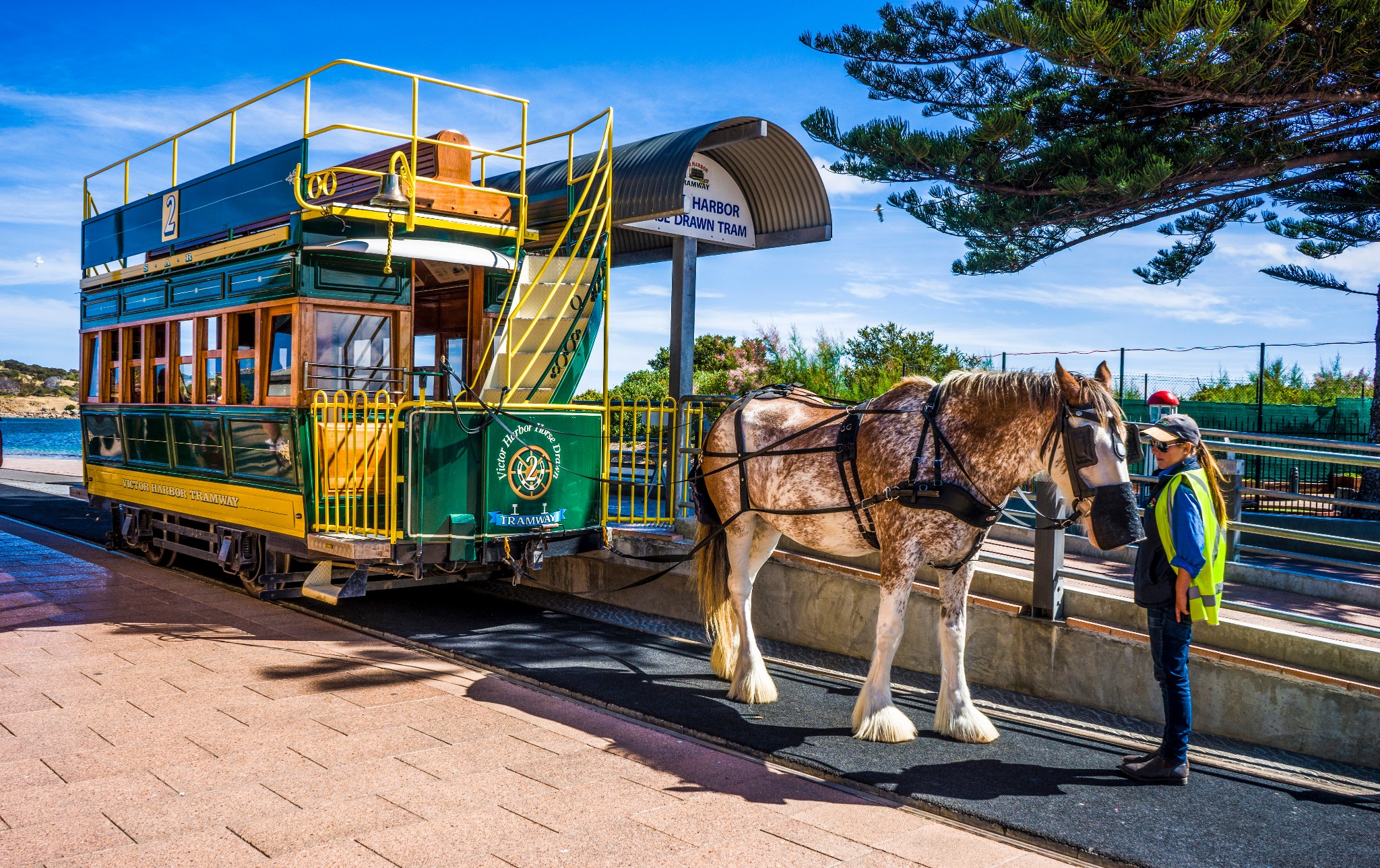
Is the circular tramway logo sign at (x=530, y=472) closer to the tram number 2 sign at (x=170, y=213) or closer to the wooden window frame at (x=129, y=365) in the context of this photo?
the tram number 2 sign at (x=170, y=213)

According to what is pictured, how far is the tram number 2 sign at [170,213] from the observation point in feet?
32.5

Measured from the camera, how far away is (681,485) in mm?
9859

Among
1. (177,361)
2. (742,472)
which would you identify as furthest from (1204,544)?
(177,361)

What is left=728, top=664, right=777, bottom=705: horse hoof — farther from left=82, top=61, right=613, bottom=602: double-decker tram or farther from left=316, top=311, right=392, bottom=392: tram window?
left=316, top=311, right=392, bottom=392: tram window

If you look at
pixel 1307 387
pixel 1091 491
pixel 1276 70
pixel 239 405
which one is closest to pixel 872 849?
pixel 1091 491

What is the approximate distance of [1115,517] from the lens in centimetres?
461

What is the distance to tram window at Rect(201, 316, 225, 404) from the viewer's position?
893 cm

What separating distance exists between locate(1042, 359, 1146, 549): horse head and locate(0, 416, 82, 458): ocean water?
7691cm

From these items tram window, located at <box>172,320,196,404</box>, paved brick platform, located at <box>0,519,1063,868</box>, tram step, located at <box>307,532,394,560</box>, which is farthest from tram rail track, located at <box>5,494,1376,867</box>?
tram window, located at <box>172,320,196,404</box>

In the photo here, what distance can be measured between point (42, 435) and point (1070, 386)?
124 metres

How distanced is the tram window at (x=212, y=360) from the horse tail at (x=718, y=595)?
198 inches

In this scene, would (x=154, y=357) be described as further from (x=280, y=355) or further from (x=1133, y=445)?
(x=1133, y=445)

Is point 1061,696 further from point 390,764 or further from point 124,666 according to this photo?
point 124,666

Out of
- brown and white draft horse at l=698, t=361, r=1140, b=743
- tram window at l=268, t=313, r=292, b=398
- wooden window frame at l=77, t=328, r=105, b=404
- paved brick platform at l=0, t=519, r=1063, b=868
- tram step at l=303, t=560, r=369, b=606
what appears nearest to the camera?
paved brick platform at l=0, t=519, r=1063, b=868
